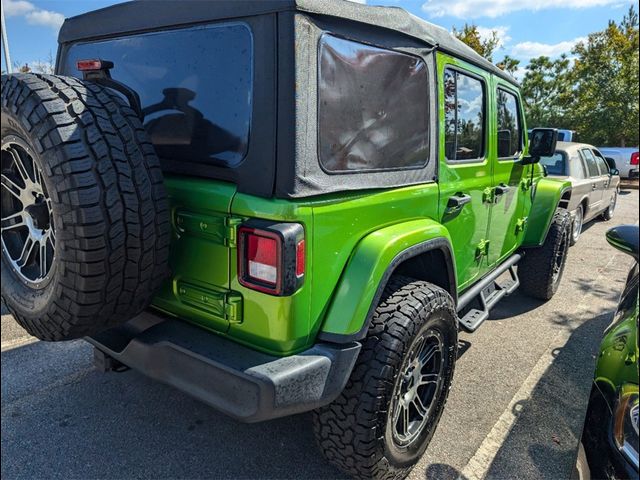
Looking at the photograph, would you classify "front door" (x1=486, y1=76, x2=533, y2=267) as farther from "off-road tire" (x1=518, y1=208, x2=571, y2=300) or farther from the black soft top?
the black soft top

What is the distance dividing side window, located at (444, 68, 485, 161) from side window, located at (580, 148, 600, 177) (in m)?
5.04

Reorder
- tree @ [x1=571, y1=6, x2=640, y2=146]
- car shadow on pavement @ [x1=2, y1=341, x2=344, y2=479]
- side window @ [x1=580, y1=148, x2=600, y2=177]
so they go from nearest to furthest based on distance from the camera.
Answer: car shadow on pavement @ [x1=2, y1=341, x2=344, y2=479], side window @ [x1=580, y1=148, x2=600, y2=177], tree @ [x1=571, y1=6, x2=640, y2=146]

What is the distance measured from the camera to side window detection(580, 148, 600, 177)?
285 inches

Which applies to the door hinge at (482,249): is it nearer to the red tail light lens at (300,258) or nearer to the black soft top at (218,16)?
the black soft top at (218,16)

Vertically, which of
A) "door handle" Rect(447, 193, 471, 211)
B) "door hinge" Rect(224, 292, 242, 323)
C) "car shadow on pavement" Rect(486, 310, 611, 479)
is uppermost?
"door handle" Rect(447, 193, 471, 211)

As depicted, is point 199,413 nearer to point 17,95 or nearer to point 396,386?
point 396,386

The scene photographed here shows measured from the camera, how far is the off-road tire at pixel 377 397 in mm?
1948

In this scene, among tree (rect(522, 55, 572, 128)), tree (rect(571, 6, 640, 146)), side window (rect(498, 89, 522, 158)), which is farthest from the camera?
tree (rect(522, 55, 572, 128))

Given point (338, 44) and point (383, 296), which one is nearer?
point (338, 44)

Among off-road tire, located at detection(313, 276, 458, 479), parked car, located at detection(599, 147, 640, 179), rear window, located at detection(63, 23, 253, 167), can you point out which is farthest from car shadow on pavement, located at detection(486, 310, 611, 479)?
parked car, located at detection(599, 147, 640, 179)

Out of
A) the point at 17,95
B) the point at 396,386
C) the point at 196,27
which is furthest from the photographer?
the point at 396,386

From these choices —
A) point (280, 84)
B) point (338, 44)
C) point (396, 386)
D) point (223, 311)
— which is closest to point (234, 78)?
point (280, 84)

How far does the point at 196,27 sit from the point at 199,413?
7.05 ft

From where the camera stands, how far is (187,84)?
6.47 feet
